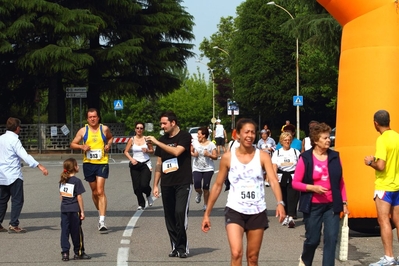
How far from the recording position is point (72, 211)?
34.8 ft

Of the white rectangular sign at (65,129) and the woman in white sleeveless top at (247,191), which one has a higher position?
the woman in white sleeveless top at (247,191)

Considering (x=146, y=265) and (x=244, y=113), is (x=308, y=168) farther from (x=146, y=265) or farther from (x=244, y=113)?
(x=244, y=113)

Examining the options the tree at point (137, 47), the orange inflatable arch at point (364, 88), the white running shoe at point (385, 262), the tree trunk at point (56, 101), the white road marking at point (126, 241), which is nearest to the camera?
the white running shoe at point (385, 262)

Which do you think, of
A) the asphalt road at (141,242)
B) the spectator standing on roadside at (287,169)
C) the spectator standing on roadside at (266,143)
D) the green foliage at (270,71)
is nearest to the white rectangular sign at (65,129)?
the spectator standing on roadside at (266,143)

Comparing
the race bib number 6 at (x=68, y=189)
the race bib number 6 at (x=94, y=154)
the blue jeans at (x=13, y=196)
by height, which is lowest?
the blue jeans at (x=13, y=196)

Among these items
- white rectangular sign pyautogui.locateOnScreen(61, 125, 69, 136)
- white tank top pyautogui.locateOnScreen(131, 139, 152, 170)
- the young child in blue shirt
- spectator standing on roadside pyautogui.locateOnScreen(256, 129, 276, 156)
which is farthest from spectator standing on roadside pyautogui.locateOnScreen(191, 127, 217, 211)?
white rectangular sign pyautogui.locateOnScreen(61, 125, 69, 136)

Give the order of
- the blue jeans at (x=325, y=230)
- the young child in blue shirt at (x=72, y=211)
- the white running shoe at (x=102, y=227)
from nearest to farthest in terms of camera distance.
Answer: the blue jeans at (x=325, y=230) < the young child in blue shirt at (x=72, y=211) < the white running shoe at (x=102, y=227)

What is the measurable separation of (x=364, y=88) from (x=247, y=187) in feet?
16.6

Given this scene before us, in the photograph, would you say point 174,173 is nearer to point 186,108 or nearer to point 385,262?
point 385,262

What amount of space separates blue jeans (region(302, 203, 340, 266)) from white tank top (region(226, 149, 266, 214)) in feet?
2.71

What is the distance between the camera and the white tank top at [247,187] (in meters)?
7.76

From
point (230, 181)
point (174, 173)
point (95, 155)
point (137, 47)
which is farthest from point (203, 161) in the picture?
point (137, 47)

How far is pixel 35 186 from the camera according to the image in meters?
23.2

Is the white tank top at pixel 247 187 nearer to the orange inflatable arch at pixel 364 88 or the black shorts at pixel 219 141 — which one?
the orange inflatable arch at pixel 364 88
